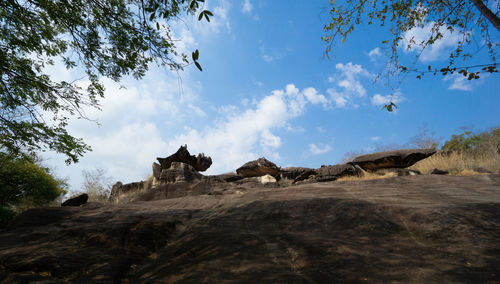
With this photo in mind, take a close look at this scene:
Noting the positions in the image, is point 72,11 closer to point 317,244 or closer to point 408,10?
point 317,244

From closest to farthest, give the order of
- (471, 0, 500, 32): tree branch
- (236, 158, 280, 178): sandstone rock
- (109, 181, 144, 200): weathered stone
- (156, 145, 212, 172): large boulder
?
(471, 0, 500, 32): tree branch, (156, 145, 212, 172): large boulder, (109, 181, 144, 200): weathered stone, (236, 158, 280, 178): sandstone rock

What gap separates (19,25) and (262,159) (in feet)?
42.3

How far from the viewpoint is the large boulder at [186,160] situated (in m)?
14.5

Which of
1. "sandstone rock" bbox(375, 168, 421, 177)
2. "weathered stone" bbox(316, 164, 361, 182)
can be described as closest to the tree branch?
"sandstone rock" bbox(375, 168, 421, 177)

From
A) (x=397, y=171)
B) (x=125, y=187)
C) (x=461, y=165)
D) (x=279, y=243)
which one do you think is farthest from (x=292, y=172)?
(x=279, y=243)

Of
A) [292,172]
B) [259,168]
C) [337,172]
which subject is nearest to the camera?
[337,172]

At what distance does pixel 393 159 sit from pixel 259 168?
790 centimetres

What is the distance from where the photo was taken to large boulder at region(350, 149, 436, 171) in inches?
439

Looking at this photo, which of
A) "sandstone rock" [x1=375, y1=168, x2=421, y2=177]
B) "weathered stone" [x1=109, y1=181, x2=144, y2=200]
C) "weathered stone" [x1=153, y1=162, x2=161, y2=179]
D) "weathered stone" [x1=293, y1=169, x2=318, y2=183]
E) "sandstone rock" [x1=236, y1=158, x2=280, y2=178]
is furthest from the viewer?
"sandstone rock" [x1=236, y1=158, x2=280, y2=178]

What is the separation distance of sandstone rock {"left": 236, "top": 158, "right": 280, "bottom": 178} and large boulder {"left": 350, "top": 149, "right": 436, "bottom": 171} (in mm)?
5363

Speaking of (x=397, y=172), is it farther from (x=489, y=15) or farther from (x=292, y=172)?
(x=489, y=15)

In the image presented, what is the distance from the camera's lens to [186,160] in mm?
14953

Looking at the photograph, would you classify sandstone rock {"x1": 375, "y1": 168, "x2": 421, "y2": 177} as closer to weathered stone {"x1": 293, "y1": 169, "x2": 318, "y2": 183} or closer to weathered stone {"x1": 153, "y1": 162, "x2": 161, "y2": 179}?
→ weathered stone {"x1": 293, "y1": 169, "x2": 318, "y2": 183}

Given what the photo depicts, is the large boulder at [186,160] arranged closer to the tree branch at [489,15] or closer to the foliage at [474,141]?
the tree branch at [489,15]
